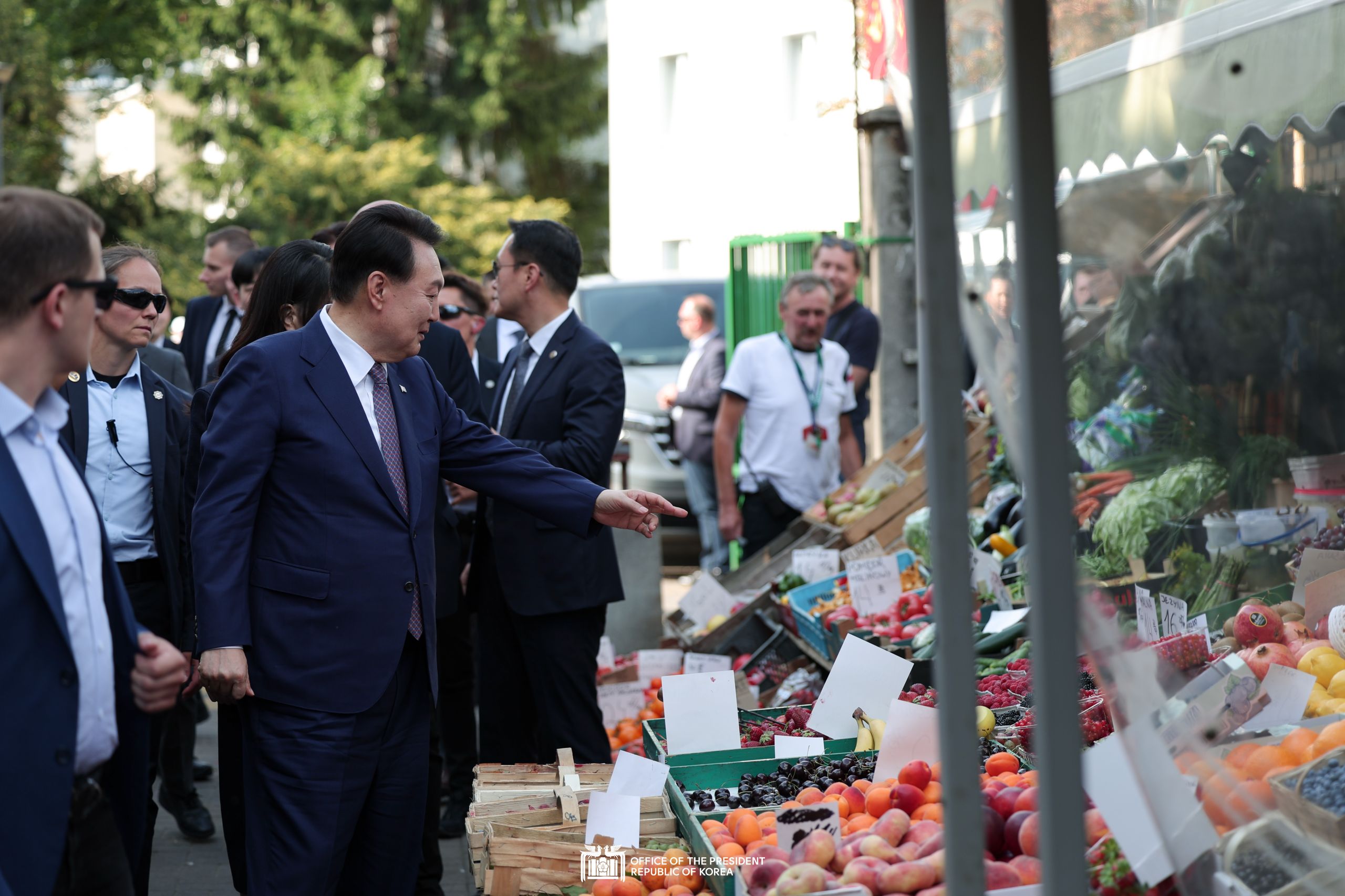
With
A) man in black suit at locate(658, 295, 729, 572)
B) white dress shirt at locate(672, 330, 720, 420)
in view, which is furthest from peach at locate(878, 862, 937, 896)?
white dress shirt at locate(672, 330, 720, 420)

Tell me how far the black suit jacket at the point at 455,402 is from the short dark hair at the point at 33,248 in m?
2.59

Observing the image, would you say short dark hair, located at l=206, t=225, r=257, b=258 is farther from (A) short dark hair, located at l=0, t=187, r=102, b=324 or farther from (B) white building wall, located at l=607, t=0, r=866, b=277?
(B) white building wall, located at l=607, t=0, r=866, b=277

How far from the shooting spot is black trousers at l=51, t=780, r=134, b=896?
2109mm

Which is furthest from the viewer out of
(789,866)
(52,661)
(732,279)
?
(732,279)

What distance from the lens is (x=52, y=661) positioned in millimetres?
2016

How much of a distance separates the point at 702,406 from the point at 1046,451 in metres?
→ 6.71

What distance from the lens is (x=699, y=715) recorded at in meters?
3.72

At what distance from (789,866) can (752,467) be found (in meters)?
4.11

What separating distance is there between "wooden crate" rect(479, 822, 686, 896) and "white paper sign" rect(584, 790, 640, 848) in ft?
0.13

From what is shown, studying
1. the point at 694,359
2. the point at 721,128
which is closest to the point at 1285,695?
the point at 694,359

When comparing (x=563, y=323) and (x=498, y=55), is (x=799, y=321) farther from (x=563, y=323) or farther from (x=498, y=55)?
(x=498, y=55)

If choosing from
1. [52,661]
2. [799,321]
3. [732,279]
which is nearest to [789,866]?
[52,661]

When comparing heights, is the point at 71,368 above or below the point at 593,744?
above

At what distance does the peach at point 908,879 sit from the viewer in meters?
2.63
